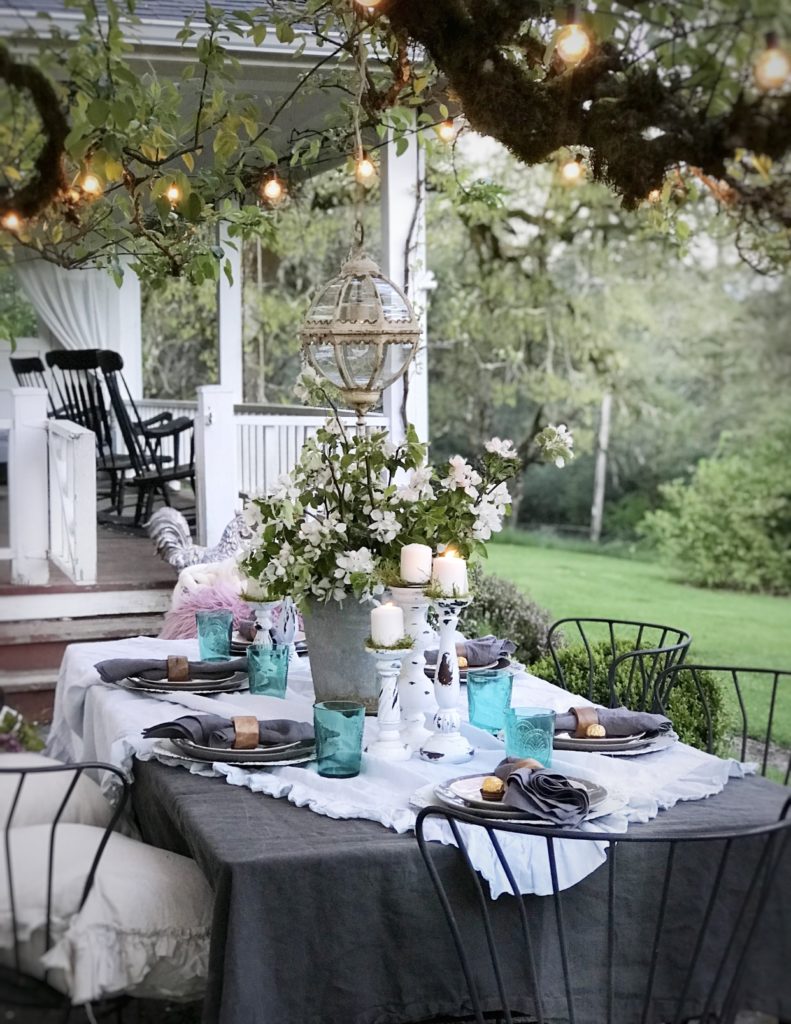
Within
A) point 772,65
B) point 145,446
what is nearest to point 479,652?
point 772,65

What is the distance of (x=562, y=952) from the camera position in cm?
172

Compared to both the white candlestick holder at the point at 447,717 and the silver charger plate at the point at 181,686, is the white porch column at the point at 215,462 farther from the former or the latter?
the white candlestick holder at the point at 447,717

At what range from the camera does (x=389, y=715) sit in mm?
2197

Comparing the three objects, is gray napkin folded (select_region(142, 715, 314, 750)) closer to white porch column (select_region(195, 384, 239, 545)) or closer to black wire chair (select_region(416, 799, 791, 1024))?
black wire chair (select_region(416, 799, 791, 1024))

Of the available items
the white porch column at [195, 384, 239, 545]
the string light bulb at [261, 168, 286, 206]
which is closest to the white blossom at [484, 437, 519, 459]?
the string light bulb at [261, 168, 286, 206]

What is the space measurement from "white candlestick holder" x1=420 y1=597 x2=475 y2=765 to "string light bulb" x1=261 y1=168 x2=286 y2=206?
4.59ft

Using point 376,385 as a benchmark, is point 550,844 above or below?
below

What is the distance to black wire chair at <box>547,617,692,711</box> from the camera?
117 inches

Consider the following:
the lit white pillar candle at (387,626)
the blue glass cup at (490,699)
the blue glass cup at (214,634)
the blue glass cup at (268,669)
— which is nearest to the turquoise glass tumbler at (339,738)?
the lit white pillar candle at (387,626)

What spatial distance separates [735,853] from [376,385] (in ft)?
6.71

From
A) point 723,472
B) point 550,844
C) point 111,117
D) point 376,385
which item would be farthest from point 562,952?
point 723,472

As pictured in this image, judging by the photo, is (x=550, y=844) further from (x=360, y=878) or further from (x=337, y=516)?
(x=337, y=516)

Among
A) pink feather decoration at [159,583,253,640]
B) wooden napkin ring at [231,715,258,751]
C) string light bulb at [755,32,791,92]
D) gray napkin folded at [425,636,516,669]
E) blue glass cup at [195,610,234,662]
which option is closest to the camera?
string light bulb at [755,32,791,92]

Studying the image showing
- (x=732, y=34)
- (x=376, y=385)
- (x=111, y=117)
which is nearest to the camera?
(x=732, y=34)
